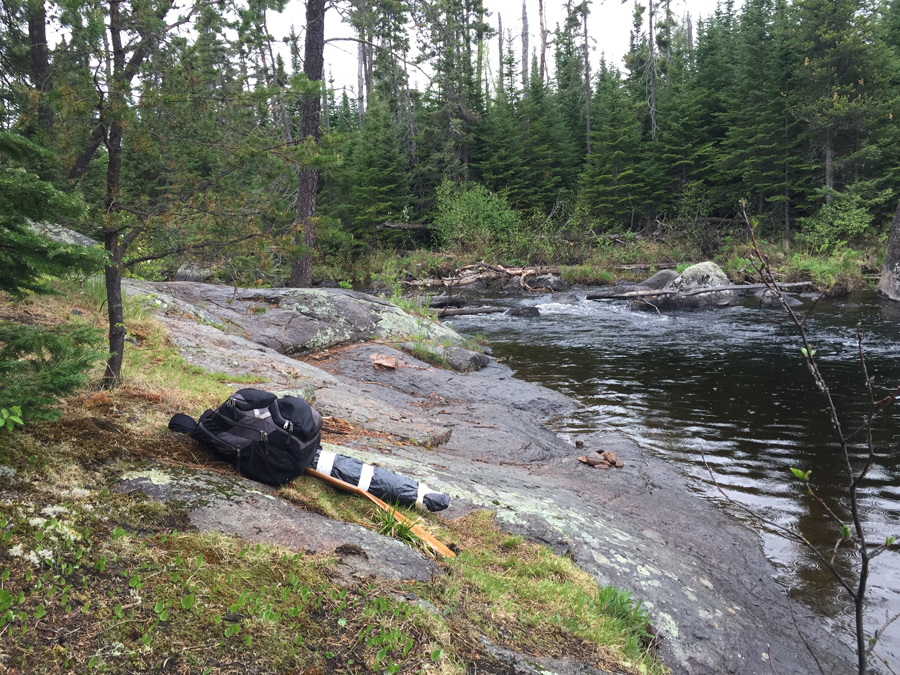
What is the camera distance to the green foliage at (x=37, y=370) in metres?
2.91

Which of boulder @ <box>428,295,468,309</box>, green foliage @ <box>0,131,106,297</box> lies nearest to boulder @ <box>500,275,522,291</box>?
boulder @ <box>428,295,468,309</box>

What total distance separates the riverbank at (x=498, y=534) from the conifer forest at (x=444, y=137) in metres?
1.36

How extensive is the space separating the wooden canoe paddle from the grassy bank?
6 centimetres

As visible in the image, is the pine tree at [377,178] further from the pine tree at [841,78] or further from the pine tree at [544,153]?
the pine tree at [841,78]

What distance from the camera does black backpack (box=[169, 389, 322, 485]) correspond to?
3.84 meters

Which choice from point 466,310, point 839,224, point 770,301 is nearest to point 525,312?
point 466,310

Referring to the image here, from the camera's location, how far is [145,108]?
4586 mm

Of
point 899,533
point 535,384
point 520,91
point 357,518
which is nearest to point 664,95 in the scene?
point 520,91

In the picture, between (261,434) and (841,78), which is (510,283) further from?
(261,434)

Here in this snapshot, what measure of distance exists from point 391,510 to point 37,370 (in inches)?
85.7

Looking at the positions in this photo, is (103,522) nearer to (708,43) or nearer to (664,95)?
(664,95)

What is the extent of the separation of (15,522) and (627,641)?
125 inches

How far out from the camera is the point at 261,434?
153 inches

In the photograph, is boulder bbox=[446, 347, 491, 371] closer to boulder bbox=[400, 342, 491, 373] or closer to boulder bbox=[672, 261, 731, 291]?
boulder bbox=[400, 342, 491, 373]
